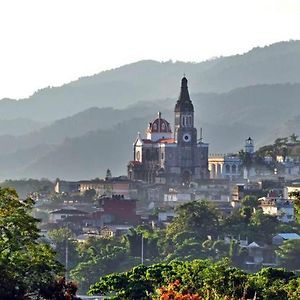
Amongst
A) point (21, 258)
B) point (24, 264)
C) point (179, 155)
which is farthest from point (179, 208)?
point (24, 264)

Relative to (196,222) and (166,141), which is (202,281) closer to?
(196,222)

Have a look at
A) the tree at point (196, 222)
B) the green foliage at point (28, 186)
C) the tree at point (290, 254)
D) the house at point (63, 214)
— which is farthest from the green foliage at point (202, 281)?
the green foliage at point (28, 186)

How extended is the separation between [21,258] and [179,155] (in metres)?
109

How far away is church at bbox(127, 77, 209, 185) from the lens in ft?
487

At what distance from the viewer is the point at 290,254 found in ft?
297

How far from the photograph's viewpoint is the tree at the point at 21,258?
127ft

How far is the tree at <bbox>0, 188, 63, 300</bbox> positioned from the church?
106344mm

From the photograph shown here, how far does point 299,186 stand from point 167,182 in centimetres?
2101

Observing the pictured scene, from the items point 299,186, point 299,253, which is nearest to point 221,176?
point 299,186

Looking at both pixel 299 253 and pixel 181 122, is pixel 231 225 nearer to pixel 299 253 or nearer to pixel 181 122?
pixel 299 253

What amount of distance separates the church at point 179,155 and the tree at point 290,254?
182ft

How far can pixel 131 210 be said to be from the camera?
12306cm

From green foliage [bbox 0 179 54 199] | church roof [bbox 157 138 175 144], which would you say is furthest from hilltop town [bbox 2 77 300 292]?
green foliage [bbox 0 179 54 199]

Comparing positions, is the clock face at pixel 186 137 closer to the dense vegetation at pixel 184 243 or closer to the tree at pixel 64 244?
the tree at pixel 64 244
